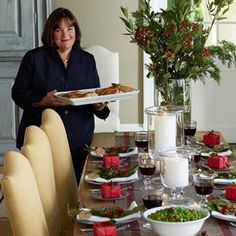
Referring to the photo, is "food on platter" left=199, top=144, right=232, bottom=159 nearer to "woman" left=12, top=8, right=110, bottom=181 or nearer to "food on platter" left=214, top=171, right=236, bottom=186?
"food on platter" left=214, top=171, right=236, bottom=186

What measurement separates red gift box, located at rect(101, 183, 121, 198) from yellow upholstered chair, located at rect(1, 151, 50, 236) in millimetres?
291

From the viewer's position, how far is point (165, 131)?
259 cm

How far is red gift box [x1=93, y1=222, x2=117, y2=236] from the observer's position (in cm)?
176

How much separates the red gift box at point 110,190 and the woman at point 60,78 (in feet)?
3.82

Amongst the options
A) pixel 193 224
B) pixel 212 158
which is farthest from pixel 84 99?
pixel 193 224

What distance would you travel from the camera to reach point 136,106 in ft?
18.0

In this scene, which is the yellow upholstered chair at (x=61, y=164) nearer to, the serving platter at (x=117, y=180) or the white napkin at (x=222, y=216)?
the serving platter at (x=117, y=180)

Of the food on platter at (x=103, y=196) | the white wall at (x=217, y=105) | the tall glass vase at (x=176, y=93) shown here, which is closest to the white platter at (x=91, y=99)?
the tall glass vase at (x=176, y=93)

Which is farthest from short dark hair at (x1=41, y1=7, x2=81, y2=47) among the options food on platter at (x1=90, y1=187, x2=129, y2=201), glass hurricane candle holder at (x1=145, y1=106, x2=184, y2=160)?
food on platter at (x1=90, y1=187, x2=129, y2=201)

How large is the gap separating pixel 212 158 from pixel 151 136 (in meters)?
0.27

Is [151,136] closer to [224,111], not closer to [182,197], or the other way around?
[182,197]

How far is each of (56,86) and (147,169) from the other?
1.21m

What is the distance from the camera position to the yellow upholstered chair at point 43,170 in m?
2.29

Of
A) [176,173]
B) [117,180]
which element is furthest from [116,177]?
[176,173]
